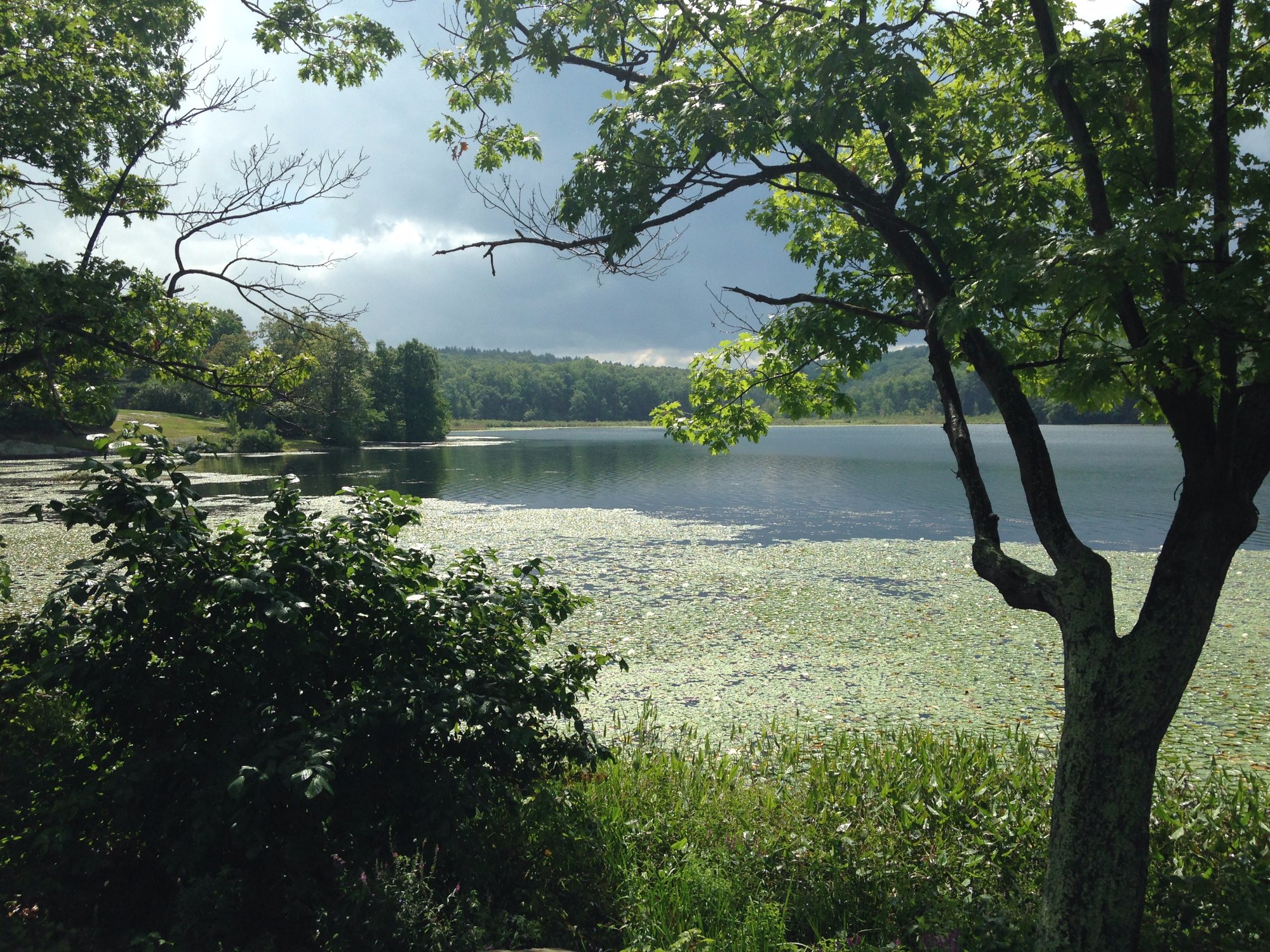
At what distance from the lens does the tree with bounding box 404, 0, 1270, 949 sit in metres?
3.62

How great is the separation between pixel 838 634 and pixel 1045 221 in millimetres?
7952

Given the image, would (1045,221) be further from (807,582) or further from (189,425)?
(189,425)

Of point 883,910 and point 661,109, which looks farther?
point 661,109

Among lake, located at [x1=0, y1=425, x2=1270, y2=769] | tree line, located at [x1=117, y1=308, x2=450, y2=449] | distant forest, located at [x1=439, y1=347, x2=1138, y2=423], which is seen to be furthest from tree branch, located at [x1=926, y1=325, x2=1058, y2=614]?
distant forest, located at [x1=439, y1=347, x2=1138, y2=423]

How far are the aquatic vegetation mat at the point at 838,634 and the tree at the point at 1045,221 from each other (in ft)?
14.3

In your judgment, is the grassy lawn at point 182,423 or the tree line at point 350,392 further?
the grassy lawn at point 182,423

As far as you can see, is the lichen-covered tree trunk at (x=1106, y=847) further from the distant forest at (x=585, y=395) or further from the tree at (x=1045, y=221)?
the distant forest at (x=585, y=395)

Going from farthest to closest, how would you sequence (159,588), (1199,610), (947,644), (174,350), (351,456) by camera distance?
(351,456), (947,644), (174,350), (1199,610), (159,588)

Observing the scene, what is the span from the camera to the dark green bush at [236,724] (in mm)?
2939

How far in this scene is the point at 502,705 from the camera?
3.54 metres

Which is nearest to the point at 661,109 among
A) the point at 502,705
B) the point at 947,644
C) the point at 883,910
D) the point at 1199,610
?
the point at 502,705

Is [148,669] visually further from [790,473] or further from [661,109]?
[790,473]

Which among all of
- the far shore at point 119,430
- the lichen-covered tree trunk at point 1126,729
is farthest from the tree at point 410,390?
the lichen-covered tree trunk at point 1126,729

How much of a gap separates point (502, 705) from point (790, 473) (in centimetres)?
3907
